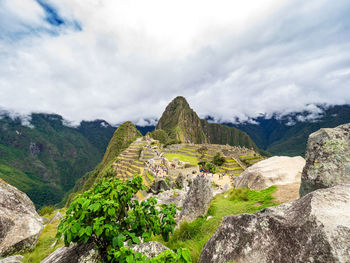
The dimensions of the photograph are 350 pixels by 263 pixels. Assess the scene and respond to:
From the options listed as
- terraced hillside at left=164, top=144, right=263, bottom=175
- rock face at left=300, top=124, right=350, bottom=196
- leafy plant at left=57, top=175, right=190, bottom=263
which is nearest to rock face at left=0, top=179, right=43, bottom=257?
leafy plant at left=57, top=175, right=190, bottom=263

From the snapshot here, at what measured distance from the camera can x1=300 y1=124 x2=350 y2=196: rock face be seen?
17.0ft

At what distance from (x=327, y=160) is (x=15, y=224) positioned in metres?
14.8

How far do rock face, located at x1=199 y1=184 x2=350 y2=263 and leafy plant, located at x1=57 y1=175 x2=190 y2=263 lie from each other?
5.03 feet

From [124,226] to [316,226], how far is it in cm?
384

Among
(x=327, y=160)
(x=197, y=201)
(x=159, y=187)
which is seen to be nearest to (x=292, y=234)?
(x=327, y=160)

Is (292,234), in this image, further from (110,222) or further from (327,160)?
(327,160)

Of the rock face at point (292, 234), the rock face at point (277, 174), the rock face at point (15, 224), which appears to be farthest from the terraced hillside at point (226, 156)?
the rock face at point (292, 234)

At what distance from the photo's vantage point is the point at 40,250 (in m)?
8.12

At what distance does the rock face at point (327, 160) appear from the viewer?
519 cm

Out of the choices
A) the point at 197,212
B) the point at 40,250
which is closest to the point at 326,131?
the point at 197,212

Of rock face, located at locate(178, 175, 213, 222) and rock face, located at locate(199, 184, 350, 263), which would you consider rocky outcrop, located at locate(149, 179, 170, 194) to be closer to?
rock face, located at locate(178, 175, 213, 222)

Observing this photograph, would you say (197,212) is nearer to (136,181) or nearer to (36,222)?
(136,181)

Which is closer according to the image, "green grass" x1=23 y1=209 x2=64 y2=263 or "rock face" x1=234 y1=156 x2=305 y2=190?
"green grass" x1=23 y1=209 x2=64 y2=263

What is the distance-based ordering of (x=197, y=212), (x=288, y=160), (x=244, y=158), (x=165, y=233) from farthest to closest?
(x=244, y=158)
(x=288, y=160)
(x=197, y=212)
(x=165, y=233)
